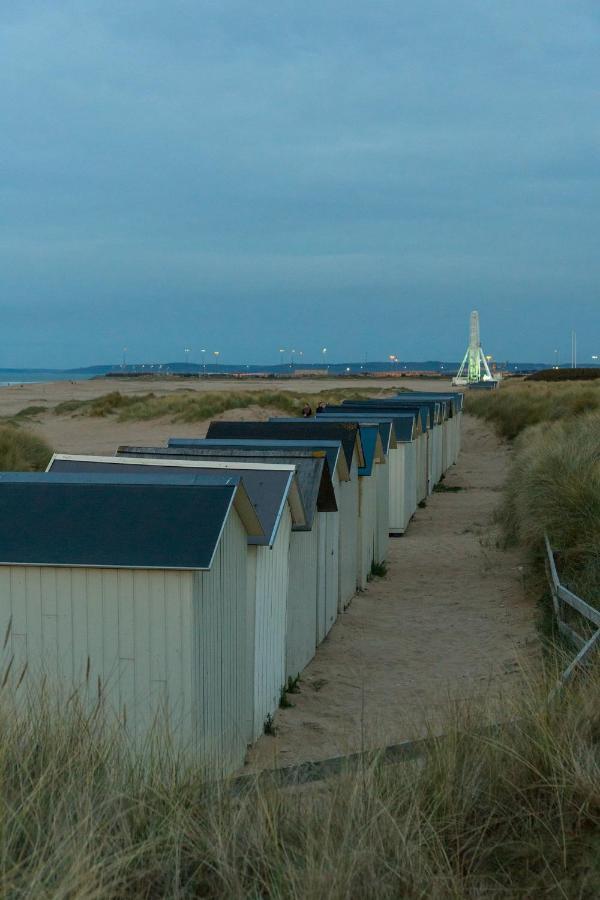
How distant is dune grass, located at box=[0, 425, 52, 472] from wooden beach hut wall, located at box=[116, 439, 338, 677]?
1142 centimetres

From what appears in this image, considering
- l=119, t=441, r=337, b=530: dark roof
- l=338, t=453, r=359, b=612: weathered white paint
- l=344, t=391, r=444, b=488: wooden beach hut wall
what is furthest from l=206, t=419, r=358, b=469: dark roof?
l=344, t=391, r=444, b=488: wooden beach hut wall

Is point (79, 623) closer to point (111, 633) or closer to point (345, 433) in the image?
point (111, 633)

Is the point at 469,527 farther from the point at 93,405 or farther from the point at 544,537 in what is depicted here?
the point at 93,405

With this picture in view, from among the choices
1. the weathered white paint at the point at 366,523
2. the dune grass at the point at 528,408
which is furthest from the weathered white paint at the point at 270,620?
the dune grass at the point at 528,408

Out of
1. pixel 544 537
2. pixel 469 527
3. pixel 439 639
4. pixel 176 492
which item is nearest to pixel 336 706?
pixel 439 639

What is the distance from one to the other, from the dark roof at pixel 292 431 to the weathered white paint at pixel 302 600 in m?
2.50

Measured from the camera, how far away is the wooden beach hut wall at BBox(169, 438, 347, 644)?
11.1 m

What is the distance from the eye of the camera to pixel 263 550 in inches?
328

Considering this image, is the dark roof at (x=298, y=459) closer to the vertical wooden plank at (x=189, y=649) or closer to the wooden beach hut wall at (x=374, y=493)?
the vertical wooden plank at (x=189, y=649)

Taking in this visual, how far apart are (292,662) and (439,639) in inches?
91.9

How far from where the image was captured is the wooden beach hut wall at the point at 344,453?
13031mm

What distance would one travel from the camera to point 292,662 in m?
9.88

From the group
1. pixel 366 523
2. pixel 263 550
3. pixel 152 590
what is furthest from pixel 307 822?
pixel 366 523

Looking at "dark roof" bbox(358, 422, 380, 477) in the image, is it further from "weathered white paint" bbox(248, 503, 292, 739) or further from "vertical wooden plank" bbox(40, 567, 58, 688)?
"vertical wooden plank" bbox(40, 567, 58, 688)
